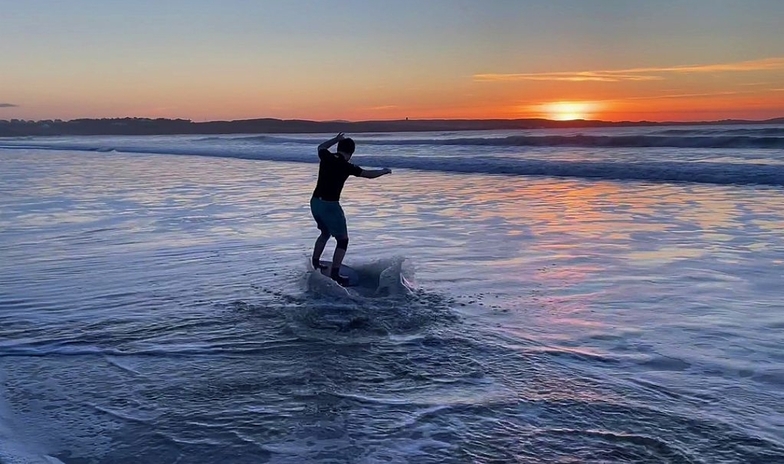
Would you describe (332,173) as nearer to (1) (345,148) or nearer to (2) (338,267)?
(1) (345,148)

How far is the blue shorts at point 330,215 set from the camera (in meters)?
8.57

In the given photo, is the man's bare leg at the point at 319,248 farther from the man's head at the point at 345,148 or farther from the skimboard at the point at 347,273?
the man's head at the point at 345,148

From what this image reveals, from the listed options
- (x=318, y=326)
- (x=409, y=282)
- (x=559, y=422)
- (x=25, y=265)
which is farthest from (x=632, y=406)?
(x=25, y=265)

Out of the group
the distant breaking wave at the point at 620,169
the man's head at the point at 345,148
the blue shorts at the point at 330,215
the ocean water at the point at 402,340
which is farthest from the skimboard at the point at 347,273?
the distant breaking wave at the point at 620,169

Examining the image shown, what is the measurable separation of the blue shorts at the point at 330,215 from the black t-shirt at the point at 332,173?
0.21 ft

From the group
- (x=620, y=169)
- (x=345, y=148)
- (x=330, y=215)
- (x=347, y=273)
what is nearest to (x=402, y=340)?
(x=347, y=273)

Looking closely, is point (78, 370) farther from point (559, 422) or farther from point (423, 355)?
point (559, 422)

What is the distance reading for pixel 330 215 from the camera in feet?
28.1

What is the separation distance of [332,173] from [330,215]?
48 cm

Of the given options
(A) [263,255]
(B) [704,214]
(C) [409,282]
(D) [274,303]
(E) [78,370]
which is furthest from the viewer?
(B) [704,214]

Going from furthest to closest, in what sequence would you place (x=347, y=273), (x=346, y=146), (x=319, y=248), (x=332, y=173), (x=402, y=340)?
(x=319, y=248), (x=347, y=273), (x=332, y=173), (x=346, y=146), (x=402, y=340)

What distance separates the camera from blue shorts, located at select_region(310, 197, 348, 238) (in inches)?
337

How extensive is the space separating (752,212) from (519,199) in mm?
5197

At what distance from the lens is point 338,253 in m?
8.59
